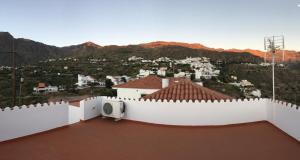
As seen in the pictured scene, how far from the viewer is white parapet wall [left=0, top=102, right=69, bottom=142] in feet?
17.4

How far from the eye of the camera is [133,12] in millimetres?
22078

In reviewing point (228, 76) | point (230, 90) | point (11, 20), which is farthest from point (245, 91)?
point (11, 20)

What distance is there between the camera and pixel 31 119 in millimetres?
5832

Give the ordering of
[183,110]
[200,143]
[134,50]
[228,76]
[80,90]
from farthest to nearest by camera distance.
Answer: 1. [134,50]
2. [228,76]
3. [80,90]
4. [183,110]
5. [200,143]

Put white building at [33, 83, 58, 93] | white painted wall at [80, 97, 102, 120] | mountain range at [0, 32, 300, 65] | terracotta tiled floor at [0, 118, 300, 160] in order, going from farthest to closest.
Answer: mountain range at [0, 32, 300, 65], white building at [33, 83, 58, 93], white painted wall at [80, 97, 102, 120], terracotta tiled floor at [0, 118, 300, 160]

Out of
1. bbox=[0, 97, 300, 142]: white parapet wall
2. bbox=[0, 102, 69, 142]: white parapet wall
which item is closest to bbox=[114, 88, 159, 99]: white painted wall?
bbox=[0, 97, 300, 142]: white parapet wall

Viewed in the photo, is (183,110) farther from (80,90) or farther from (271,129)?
(80,90)

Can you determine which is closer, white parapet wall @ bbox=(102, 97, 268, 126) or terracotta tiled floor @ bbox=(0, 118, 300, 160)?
terracotta tiled floor @ bbox=(0, 118, 300, 160)

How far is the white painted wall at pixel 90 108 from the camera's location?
288 inches

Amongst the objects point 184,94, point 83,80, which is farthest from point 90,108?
point 83,80

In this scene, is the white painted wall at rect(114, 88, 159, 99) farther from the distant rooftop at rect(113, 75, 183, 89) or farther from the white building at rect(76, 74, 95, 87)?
→ the white building at rect(76, 74, 95, 87)

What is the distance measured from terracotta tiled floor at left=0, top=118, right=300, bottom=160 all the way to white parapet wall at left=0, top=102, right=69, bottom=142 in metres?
0.21

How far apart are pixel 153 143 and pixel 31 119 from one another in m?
3.12

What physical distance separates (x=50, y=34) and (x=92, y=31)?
5.42m
